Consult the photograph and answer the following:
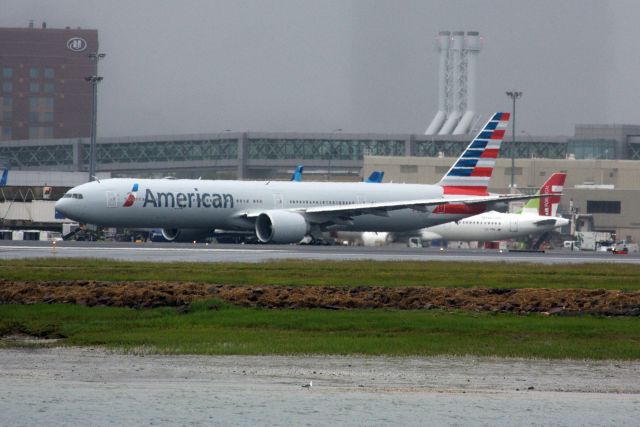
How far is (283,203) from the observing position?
87.9 metres

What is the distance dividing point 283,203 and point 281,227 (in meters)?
5.43

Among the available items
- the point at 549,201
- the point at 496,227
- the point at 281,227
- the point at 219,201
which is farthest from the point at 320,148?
the point at 281,227

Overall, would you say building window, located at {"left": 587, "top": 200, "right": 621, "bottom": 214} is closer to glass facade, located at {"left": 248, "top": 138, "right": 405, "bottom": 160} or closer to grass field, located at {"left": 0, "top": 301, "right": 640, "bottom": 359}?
glass facade, located at {"left": 248, "top": 138, "right": 405, "bottom": 160}

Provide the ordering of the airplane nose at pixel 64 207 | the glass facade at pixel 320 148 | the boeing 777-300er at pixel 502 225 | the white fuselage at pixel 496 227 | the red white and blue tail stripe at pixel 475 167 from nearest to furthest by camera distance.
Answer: the airplane nose at pixel 64 207 < the red white and blue tail stripe at pixel 475 167 < the boeing 777-300er at pixel 502 225 < the white fuselage at pixel 496 227 < the glass facade at pixel 320 148

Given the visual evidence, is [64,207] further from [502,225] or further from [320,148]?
[320,148]

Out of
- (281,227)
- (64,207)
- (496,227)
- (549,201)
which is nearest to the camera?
(64,207)

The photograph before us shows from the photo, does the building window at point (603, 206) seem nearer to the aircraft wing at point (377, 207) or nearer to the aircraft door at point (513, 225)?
the aircraft door at point (513, 225)

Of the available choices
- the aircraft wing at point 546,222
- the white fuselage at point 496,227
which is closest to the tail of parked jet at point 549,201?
the white fuselage at point 496,227

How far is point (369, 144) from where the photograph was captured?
173 metres

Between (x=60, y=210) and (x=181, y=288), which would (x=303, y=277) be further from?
(x=60, y=210)

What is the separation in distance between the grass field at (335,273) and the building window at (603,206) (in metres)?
78.3

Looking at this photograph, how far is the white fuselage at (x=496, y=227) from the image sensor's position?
358ft

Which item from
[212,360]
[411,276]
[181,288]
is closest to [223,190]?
[411,276]

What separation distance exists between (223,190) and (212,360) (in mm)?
58890
